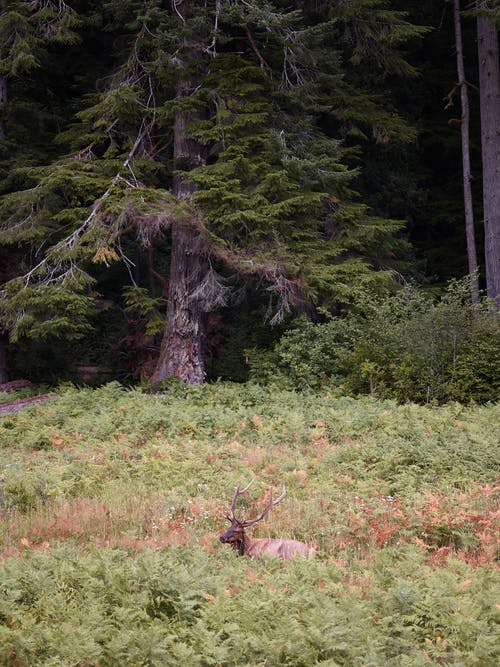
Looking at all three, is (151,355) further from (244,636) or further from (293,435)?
(244,636)

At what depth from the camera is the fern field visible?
4.57m

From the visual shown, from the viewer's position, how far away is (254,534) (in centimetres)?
738

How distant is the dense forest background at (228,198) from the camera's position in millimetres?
15062

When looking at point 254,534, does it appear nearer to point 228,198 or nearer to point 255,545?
point 255,545

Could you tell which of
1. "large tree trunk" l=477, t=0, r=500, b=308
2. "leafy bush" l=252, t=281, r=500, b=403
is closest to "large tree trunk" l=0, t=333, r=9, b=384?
"leafy bush" l=252, t=281, r=500, b=403

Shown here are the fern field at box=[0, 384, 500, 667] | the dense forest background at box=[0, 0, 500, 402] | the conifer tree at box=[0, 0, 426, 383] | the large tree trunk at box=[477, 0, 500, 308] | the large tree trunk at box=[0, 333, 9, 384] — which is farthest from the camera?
the large tree trunk at box=[0, 333, 9, 384]

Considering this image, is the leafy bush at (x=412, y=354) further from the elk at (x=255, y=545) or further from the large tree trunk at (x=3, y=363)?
the large tree trunk at (x=3, y=363)

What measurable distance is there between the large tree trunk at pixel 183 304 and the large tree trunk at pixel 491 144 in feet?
26.1

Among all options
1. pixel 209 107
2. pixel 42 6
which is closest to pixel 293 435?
pixel 209 107

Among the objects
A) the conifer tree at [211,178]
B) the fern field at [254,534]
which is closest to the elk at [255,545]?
the fern field at [254,534]

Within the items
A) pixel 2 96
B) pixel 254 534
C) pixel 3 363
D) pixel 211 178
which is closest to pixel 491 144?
pixel 211 178

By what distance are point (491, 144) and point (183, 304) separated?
31.8 feet

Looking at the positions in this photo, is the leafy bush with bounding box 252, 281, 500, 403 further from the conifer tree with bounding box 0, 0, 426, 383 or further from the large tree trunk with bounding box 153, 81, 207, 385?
the large tree trunk with bounding box 153, 81, 207, 385

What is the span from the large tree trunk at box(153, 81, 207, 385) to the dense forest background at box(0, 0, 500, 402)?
47mm
